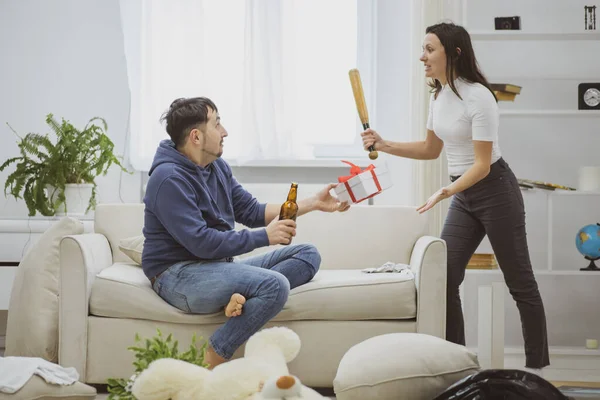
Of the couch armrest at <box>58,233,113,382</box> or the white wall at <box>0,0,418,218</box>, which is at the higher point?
the white wall at <box>0,0,418,218</box>

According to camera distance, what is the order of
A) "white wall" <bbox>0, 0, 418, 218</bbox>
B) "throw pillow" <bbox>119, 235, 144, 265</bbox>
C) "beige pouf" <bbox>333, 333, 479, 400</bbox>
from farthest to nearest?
"white wall" <bbox>0, 0, 418, 218</bbox> → "throw pillow" <bbox>119, 235, 144, 265</bbox> → "beige pouf" <bbox>333, 333, 479, 400</bbox>

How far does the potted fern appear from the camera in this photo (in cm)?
400

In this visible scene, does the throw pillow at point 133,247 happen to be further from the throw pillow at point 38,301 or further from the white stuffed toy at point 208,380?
the white stuffed toy at point 208,380

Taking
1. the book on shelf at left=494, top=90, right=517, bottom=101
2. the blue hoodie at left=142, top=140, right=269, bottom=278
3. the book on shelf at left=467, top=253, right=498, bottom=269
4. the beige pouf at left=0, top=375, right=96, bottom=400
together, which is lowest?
the beige pouf at left=0, top=375, right=96, bottom=400

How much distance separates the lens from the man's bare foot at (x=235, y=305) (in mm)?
2666

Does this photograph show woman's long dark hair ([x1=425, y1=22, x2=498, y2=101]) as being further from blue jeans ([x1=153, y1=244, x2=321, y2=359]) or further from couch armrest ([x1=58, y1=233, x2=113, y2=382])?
couch armrest ([x1=58, y1=233, x2=113, y2=382])

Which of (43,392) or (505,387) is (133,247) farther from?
(505,387)

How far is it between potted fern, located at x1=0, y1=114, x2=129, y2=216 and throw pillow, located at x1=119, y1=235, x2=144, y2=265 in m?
0.88

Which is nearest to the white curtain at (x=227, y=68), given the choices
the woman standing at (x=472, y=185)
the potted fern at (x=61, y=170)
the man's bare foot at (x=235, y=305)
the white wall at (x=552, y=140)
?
the potted fern at (x=61, y=170)

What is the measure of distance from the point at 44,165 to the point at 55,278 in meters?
1.08

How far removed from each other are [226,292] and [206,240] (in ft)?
0.60

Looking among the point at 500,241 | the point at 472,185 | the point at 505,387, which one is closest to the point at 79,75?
the point at 472,185

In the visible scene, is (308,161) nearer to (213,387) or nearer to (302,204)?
(302,204)

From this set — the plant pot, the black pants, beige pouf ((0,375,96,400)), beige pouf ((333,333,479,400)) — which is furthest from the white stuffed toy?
the plant pot
